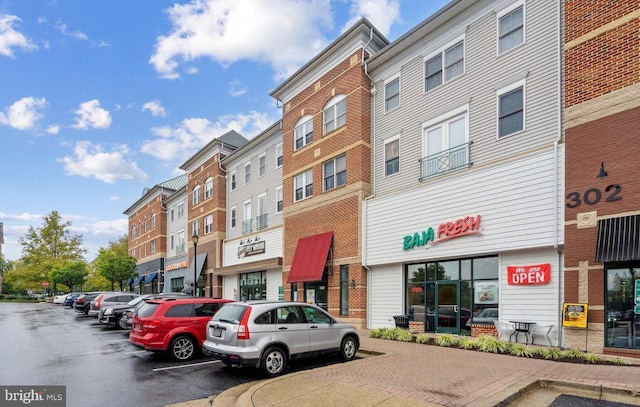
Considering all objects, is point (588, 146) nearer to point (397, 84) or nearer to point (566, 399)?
point (566, 399)

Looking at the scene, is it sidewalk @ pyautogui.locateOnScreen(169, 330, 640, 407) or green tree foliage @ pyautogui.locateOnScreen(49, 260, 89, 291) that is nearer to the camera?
sidewalk @ pyautogui.locateOnScreen(169, 330, 640, 407)

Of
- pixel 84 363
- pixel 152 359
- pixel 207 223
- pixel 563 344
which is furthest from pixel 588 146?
pixel 207 223

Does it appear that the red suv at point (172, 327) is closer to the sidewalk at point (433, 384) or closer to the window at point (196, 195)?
the sidewalk at point (433, 384)

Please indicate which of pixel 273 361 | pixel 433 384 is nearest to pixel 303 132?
pixel 273 361

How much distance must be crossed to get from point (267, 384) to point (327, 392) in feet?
4.02

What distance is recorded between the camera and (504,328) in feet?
43.4

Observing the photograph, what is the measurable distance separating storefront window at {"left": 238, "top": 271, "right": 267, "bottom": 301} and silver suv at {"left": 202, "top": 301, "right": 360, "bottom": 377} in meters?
16.2

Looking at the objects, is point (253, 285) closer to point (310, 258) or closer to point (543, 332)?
point (310, 258)

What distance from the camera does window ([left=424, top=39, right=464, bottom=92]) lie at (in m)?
15.8

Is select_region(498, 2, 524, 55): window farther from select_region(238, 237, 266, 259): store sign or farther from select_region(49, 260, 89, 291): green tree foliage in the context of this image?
select_region(49, 260, 89, 291): green tree foliage

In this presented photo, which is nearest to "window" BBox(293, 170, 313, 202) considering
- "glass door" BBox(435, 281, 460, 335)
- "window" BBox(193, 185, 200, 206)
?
"glass door" BBox(435, 281, 460, 335)

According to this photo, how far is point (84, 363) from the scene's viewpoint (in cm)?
1097

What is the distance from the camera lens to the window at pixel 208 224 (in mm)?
33031

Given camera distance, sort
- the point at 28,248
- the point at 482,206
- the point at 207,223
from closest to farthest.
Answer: the point at 482,206 < the point at 207,223 < the point at 28,248
